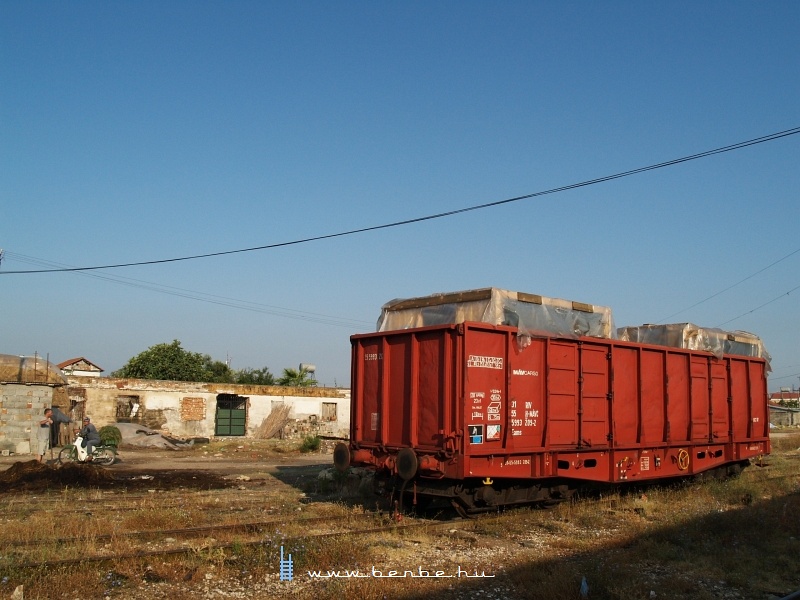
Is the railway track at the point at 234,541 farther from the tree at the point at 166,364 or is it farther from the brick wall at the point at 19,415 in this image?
the tree at the point at 166,364

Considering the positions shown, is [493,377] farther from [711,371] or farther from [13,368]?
[13,368]

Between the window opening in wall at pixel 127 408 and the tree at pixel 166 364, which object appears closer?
the window opening in wall at pixel 127 408

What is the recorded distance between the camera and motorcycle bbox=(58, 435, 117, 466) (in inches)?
688

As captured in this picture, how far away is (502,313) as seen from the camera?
10430 millimetres

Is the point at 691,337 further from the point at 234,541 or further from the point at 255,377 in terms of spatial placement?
the point at 255,377

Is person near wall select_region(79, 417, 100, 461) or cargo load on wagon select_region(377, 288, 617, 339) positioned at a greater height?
cargo load on wagon select_region(377, 288, 617, 339)

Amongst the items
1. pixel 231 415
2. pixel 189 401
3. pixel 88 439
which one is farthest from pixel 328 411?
pixel 88 439

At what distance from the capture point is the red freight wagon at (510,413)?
31.8 feet

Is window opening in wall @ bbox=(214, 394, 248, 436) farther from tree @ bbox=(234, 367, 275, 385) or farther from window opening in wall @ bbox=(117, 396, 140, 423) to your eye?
tree @ bbox=(234, 367, 275, 385)

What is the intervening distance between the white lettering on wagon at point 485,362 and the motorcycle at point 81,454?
1239 cm

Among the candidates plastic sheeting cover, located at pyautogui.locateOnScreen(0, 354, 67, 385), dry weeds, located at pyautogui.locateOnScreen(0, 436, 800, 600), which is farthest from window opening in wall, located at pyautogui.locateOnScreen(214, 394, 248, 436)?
dry weeds, located at pyautogui.locateOnScreen(0, 436, 800, 600)

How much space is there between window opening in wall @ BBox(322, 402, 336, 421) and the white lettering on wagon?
1031 inches

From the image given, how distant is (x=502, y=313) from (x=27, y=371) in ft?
63.6

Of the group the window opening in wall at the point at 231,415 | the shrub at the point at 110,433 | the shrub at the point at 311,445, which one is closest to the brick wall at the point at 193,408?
the window opening in wall at the point at 231,415
